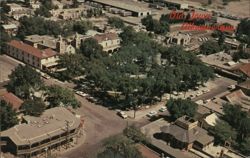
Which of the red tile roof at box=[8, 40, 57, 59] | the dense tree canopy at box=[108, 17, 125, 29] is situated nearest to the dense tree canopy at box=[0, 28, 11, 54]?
the red tile roof at box=[8, 40, 57, 59]

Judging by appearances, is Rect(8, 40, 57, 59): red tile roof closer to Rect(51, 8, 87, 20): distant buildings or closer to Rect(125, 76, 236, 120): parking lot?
Rect(125, 76, 236, 120): parking lot

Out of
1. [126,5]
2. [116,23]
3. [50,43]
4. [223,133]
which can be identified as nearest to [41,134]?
[223,133]

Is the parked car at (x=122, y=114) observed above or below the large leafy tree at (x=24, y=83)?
below

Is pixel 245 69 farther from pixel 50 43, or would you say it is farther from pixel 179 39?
pixel 50 43

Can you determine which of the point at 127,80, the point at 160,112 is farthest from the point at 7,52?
the point at 160,112

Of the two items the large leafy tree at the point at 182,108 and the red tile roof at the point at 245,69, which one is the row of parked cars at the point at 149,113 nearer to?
the large leafy tree at the point at 182,108

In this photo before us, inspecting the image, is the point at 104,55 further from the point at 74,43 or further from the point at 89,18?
the point at 89,18

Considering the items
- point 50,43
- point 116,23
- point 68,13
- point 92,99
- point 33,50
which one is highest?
point 68,13

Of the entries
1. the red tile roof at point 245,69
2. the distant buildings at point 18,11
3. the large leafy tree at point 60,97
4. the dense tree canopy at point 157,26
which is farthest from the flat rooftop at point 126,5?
the large leafy tree at point 60,97
